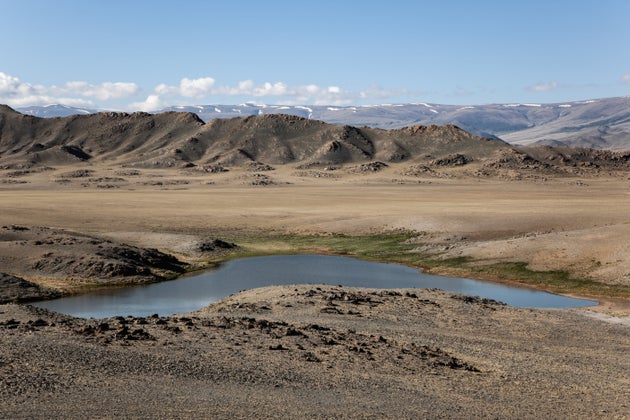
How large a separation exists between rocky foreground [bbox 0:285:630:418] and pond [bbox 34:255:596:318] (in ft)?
38.1

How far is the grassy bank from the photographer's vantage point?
62.5 meters

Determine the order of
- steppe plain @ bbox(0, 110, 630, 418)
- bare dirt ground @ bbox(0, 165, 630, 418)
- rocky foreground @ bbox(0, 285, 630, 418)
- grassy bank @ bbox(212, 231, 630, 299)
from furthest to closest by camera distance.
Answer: grassy bank @ bbox(212, 231, 630, 299), steppe plain @ bbox(0, 110, 630, 418), bare dirt ground @ bbox(0, 165, 630, 418), rocky foreground @ bbox(0, 285, 630, 418)

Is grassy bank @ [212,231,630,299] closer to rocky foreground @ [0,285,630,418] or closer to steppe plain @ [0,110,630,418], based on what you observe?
steppe plain @ [0,110,630,418]

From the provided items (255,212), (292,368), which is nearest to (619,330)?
(292,368)

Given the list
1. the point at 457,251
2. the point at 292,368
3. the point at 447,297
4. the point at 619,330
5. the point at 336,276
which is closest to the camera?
the point at 292,368

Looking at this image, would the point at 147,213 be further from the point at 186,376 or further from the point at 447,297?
the point at 186,376

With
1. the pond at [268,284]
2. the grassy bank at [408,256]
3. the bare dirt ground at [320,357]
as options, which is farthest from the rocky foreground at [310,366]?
the grassy bank at [408,256]

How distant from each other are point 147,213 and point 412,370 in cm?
9748

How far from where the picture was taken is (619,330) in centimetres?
4247

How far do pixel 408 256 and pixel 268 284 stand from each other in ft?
74.9

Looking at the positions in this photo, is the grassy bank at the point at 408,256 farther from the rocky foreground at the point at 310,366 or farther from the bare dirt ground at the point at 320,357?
the rocky foreground at the point at 310,366

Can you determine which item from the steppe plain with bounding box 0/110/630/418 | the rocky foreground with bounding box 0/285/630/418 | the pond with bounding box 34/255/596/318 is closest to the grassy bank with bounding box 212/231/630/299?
the steppe plain with bounding box 0/110/630/418

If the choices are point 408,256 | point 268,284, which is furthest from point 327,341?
point 408,256

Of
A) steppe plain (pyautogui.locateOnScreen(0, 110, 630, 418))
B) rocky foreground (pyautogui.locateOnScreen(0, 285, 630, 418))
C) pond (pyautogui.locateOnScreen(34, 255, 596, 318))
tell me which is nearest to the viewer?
rocky foreground (pyautogui.locateOnScreen(0, 285, 630, 418))
